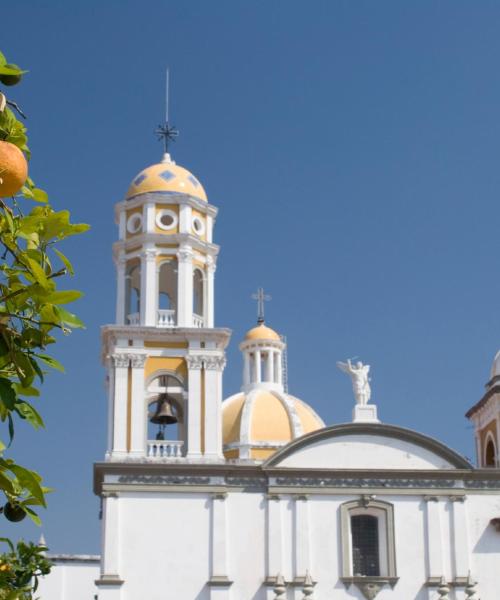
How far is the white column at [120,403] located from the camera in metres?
27.5

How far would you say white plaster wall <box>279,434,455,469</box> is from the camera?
92.6 ft

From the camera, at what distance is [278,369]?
→ 43.6m

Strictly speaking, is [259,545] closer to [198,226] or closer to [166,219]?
[198,226]

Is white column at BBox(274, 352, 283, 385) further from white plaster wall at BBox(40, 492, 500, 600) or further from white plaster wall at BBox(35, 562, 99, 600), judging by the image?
white plaster wall at BBox(40, 492, 500, 600)

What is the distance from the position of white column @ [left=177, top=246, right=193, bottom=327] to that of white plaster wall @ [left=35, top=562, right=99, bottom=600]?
1126cm

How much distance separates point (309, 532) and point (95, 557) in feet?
36.9

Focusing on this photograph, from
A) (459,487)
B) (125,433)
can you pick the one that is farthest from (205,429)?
(459,487)

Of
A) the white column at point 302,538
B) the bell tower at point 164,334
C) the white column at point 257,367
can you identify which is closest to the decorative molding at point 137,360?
the bell tower at point 164,334

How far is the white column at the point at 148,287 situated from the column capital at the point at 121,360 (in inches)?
37.1

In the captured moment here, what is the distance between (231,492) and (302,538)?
1.96 metres

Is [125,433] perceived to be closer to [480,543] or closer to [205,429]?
[205,429]

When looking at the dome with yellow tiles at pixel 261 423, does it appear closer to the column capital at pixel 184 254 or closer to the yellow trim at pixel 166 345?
the yellow trim at pixel 166 345

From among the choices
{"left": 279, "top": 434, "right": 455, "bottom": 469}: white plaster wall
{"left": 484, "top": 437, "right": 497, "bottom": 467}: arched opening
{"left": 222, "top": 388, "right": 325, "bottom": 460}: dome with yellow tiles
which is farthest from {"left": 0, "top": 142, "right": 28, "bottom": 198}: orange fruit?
{"left": 222, "top": 388, "right": 325, "bottom": 460}: dome with yellow tiles

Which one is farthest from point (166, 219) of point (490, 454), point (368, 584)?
point (490, 454)
